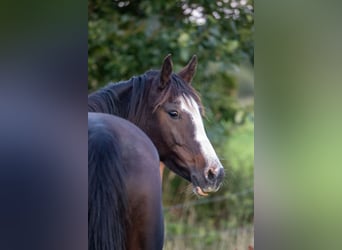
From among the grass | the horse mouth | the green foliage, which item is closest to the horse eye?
the horse mouth

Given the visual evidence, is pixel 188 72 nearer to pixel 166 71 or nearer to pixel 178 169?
pixel 166 71

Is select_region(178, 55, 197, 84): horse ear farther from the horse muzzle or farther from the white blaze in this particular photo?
the horse muzzle

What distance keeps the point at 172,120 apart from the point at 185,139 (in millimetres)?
77

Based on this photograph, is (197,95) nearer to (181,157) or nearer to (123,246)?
(181,157)

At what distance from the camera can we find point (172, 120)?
189 cm

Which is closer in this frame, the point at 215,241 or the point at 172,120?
the point at 172,120

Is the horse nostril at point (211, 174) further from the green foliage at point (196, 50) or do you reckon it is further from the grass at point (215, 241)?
the green foliage at point (196, 50)

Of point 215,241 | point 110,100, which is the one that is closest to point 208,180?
point 110,100

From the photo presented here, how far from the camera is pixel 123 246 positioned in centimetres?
182

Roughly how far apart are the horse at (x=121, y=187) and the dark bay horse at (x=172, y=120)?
2.0 inches
